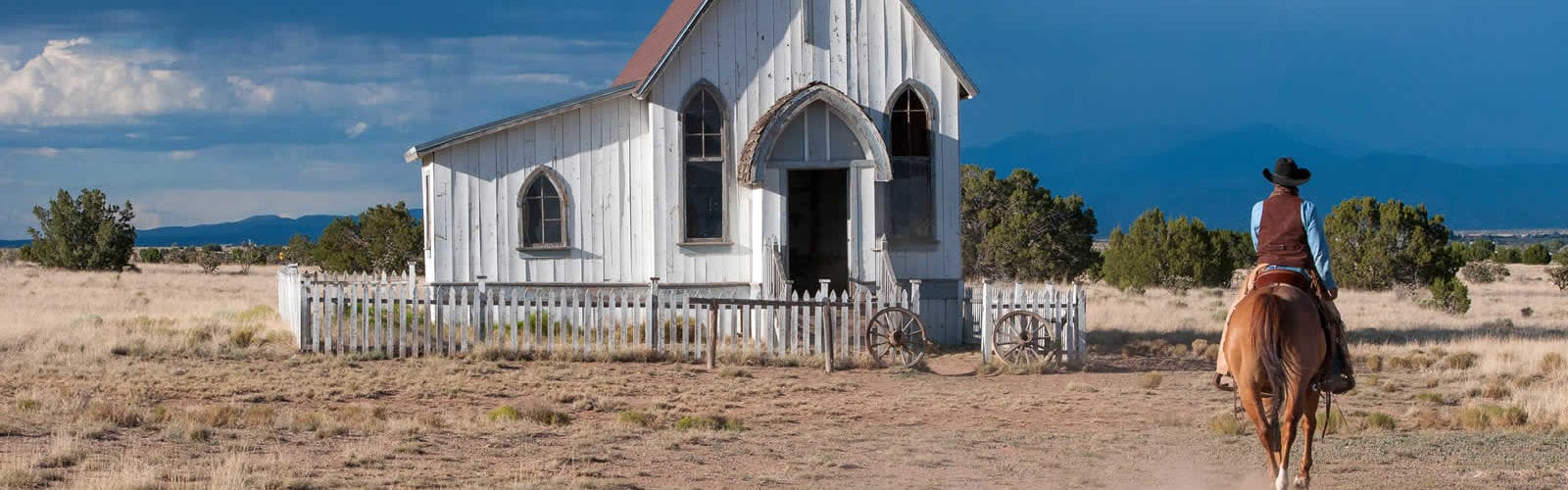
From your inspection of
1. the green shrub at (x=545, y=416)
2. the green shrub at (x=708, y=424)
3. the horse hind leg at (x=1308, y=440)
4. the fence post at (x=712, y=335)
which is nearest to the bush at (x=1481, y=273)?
the fence post at (x=712, y=335)

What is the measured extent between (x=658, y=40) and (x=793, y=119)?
719cm

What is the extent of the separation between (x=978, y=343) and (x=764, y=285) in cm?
304

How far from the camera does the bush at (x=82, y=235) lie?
4934 centimetres

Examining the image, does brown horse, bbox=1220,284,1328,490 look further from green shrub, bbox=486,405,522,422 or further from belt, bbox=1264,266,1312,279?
green shrub, bbox=486,405,522,422

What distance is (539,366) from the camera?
58.7 feet

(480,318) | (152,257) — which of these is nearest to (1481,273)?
(480,318)

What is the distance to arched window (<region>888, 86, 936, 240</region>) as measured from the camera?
21438 millimetres

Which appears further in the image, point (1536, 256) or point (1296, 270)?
point (1536, 256)

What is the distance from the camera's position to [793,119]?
2070 cm

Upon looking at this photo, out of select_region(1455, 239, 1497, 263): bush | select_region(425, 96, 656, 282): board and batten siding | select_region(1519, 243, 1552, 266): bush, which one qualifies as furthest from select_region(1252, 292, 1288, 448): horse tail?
select_region(1519, 243, 1552, 266): bush

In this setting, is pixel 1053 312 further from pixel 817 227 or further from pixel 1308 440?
pixel 817 227

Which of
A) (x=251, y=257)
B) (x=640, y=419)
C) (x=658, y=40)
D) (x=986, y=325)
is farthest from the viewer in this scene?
(x=251, y=257)

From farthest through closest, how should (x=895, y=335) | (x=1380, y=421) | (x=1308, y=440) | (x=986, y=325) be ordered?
(x=986, y=325) → (x=895, y=335) → (x=1380, y=421) → (x=1308, y=440)

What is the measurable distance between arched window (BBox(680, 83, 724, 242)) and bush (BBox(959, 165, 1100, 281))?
22.2m
